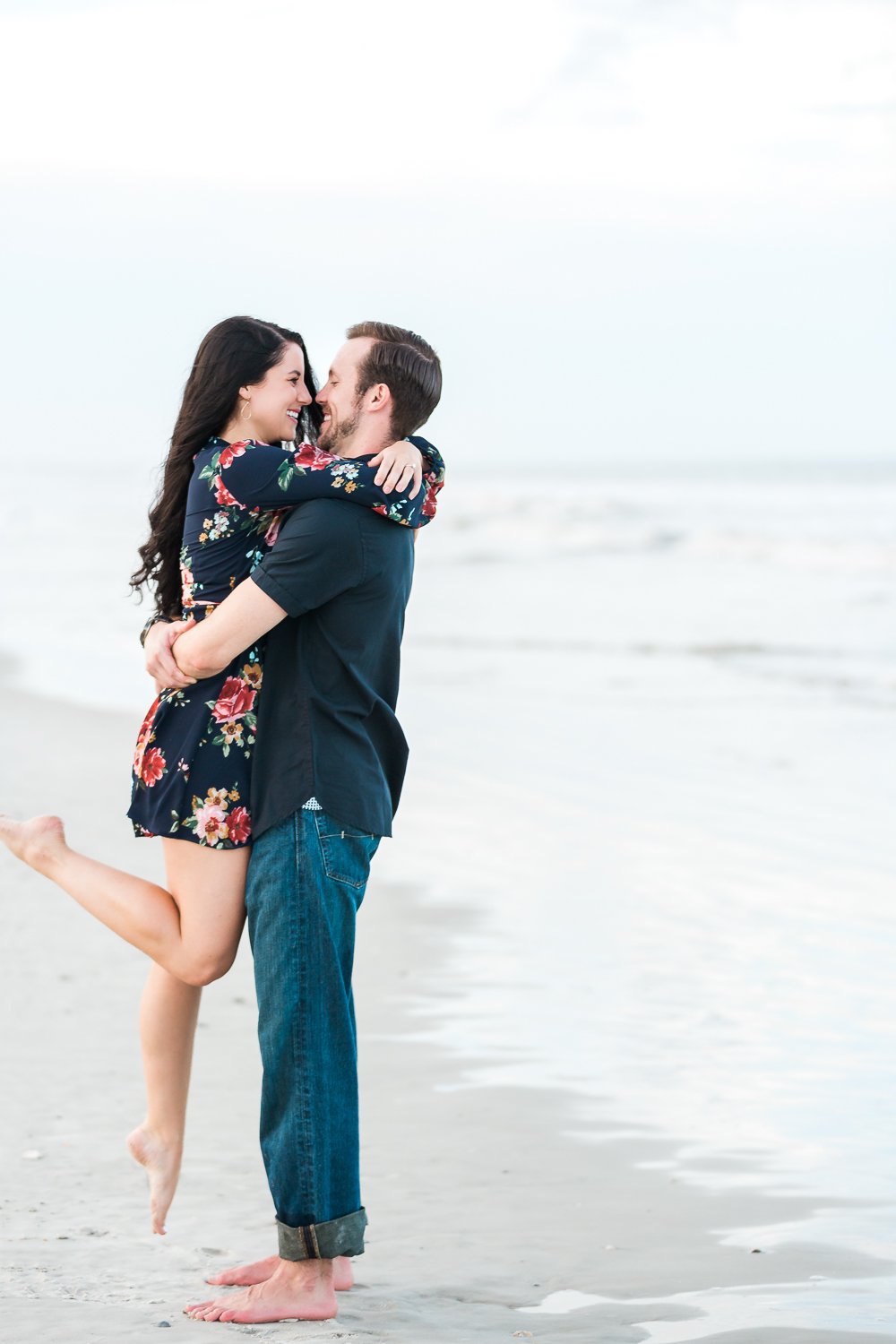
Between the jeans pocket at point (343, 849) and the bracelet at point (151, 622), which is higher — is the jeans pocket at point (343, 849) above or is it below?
below

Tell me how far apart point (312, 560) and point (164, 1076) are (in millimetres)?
1153

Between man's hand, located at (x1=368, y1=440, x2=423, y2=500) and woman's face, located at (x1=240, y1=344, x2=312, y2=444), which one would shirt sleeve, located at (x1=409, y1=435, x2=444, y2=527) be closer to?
man's hand, located at (x1=368, y1=440, x2=423, y2=500)

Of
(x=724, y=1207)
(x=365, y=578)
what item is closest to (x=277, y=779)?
(x=365, y=578)

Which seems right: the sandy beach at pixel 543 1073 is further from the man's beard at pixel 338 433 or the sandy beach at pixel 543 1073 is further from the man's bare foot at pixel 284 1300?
the man's beard at pixel 338 433

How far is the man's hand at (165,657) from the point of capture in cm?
294

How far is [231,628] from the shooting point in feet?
9.32

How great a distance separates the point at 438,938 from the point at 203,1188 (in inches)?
81.5

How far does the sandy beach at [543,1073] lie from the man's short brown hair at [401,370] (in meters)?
1.75

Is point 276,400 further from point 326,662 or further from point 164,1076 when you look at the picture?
point 164,1076

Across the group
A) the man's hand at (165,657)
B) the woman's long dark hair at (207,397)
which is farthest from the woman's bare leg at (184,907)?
the woman's long dark hair at (207,397)

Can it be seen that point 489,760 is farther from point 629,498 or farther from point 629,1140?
point 629,498

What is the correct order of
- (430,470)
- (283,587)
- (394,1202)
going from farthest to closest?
(394,1202) < (430,470) < (283,587)

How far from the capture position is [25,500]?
41.0 m

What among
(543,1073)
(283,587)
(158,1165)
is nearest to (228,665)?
(283,587)
